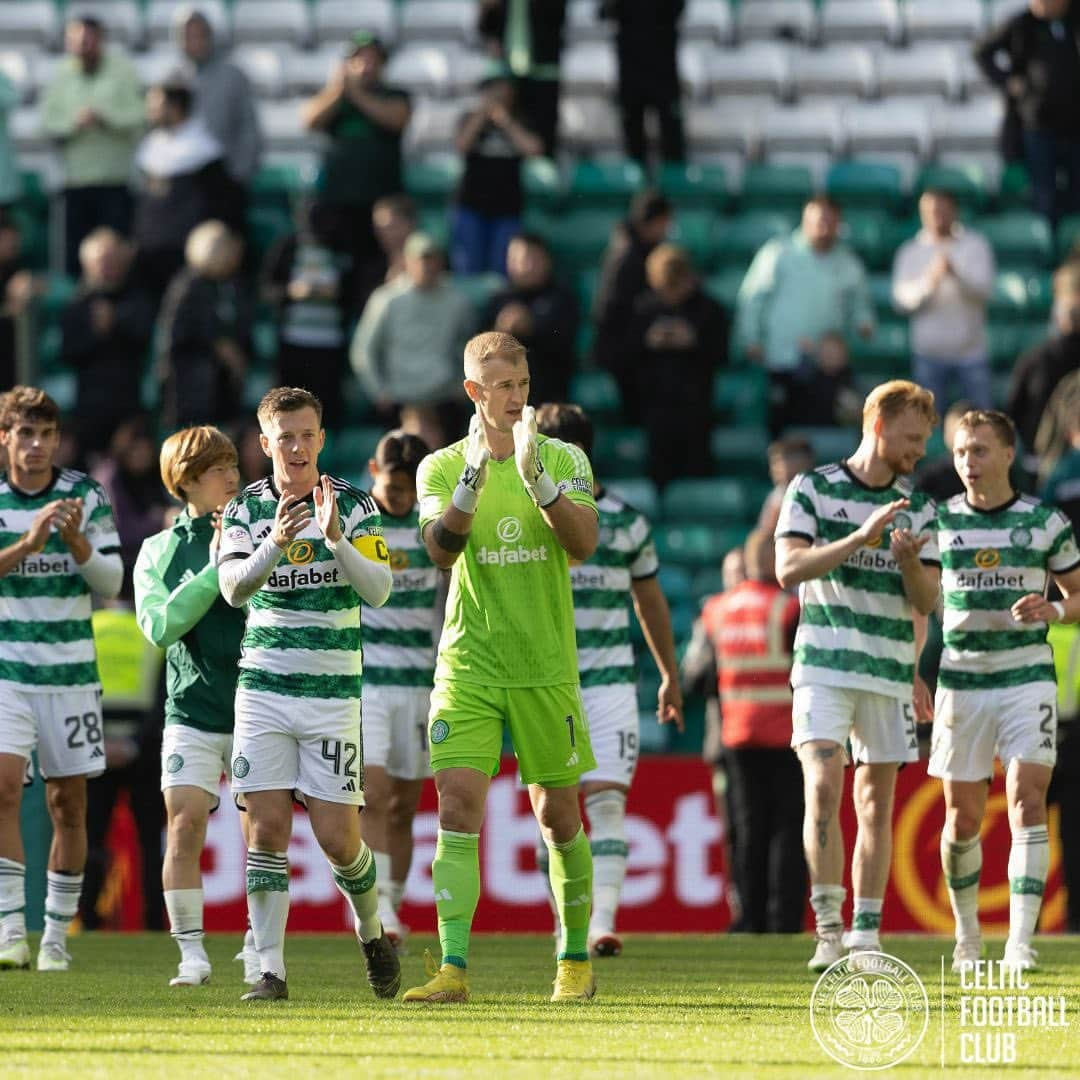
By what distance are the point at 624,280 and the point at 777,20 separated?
19.1 feet

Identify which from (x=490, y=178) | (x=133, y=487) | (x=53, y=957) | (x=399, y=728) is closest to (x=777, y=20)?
(x=490, y=178)

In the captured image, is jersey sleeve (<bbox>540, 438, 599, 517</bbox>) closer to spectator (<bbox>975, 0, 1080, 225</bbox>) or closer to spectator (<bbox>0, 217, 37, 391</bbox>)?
spectator (<bbox>0, 217, 37, 391</bbox>)

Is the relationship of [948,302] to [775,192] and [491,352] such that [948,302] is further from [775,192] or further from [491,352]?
[491,352]

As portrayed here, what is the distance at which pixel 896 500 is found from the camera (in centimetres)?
917

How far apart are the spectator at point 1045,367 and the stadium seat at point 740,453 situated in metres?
2.08

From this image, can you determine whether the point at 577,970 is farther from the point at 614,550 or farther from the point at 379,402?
the point at 379,402

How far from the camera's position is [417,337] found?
1598cm

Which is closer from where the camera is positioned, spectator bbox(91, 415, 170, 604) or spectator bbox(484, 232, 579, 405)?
spectator bbox(91, 415, 170, 604)

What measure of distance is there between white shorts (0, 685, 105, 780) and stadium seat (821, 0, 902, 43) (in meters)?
13.0

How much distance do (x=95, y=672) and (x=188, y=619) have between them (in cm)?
145

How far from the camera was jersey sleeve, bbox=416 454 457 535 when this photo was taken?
821cm

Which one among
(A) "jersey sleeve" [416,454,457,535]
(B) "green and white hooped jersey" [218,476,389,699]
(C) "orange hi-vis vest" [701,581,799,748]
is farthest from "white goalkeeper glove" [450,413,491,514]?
(C) "orange hi-vis vest" [701,581,799,748]

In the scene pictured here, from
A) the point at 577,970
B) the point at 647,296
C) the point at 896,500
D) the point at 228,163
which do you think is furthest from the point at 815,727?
the point at 228,163

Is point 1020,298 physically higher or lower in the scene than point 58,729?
higher
